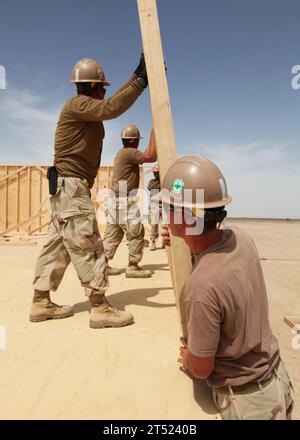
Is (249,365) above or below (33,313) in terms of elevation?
below

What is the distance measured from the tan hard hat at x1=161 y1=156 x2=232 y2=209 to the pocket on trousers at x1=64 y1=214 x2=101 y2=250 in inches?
59.6

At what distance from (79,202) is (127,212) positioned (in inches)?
99.7

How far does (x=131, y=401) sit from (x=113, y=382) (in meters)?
0.24

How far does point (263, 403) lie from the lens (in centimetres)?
174

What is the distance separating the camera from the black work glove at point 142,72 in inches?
107

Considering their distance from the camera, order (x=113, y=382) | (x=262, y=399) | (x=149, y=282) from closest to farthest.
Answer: (x=262, y=399) < (x=113, y=382) < (x=149, y=282)

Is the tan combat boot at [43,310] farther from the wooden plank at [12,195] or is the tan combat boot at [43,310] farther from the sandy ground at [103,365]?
the wooden plank at [12,195]

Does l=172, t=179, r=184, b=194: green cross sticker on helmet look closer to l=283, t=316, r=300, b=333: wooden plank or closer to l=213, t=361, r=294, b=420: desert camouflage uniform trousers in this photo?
l=213, t=361, r=294, b=420: desert camouflage uniform trousers

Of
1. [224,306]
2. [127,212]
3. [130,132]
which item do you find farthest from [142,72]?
[127,212]

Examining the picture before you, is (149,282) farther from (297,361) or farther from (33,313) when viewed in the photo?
(297,361)

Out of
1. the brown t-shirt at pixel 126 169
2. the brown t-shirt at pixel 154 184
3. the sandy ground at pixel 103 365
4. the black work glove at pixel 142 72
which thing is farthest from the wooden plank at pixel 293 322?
the brown t-shirt at pixel 154 184
